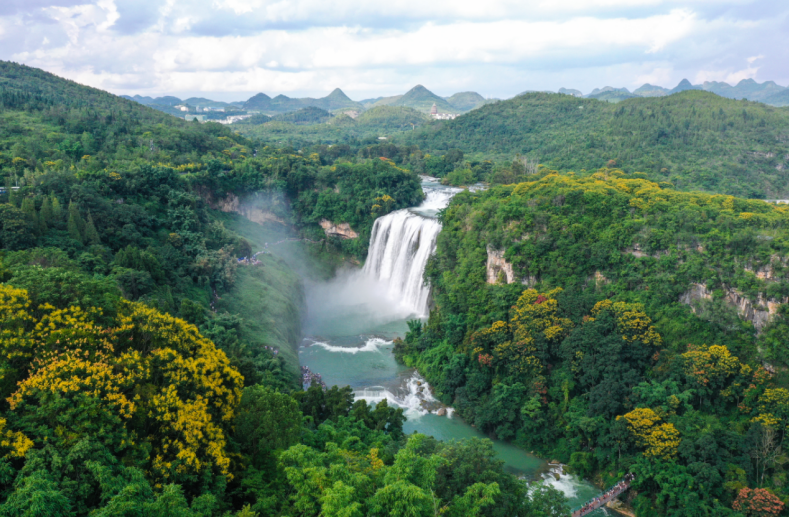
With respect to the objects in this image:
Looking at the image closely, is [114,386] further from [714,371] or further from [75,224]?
[714,371]

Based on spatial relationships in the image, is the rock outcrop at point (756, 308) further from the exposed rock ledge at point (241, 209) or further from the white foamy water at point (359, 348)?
the exposed rock ledge at point (241, 209)

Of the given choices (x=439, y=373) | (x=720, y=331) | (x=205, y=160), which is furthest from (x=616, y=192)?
(x=205, y=160)

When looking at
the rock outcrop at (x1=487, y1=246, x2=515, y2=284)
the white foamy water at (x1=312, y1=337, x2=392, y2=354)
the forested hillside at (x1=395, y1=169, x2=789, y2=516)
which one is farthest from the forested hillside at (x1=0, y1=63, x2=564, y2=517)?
the rock outcrop at (x1=487, y1=246, x2=515, y2=284)

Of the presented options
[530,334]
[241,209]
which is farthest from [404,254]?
[241,209]

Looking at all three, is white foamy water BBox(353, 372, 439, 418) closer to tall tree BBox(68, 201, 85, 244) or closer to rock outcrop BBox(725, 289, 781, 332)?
rock outcrop BBox(725, 289, 781, 332)

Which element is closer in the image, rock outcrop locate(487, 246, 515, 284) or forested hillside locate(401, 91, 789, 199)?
rock outcrop locate(487, 246, 515, 284)

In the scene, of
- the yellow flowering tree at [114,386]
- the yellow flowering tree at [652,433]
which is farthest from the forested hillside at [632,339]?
the yellow flowering tree at [114,386]

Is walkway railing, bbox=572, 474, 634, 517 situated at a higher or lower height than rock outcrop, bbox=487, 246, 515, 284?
lower
